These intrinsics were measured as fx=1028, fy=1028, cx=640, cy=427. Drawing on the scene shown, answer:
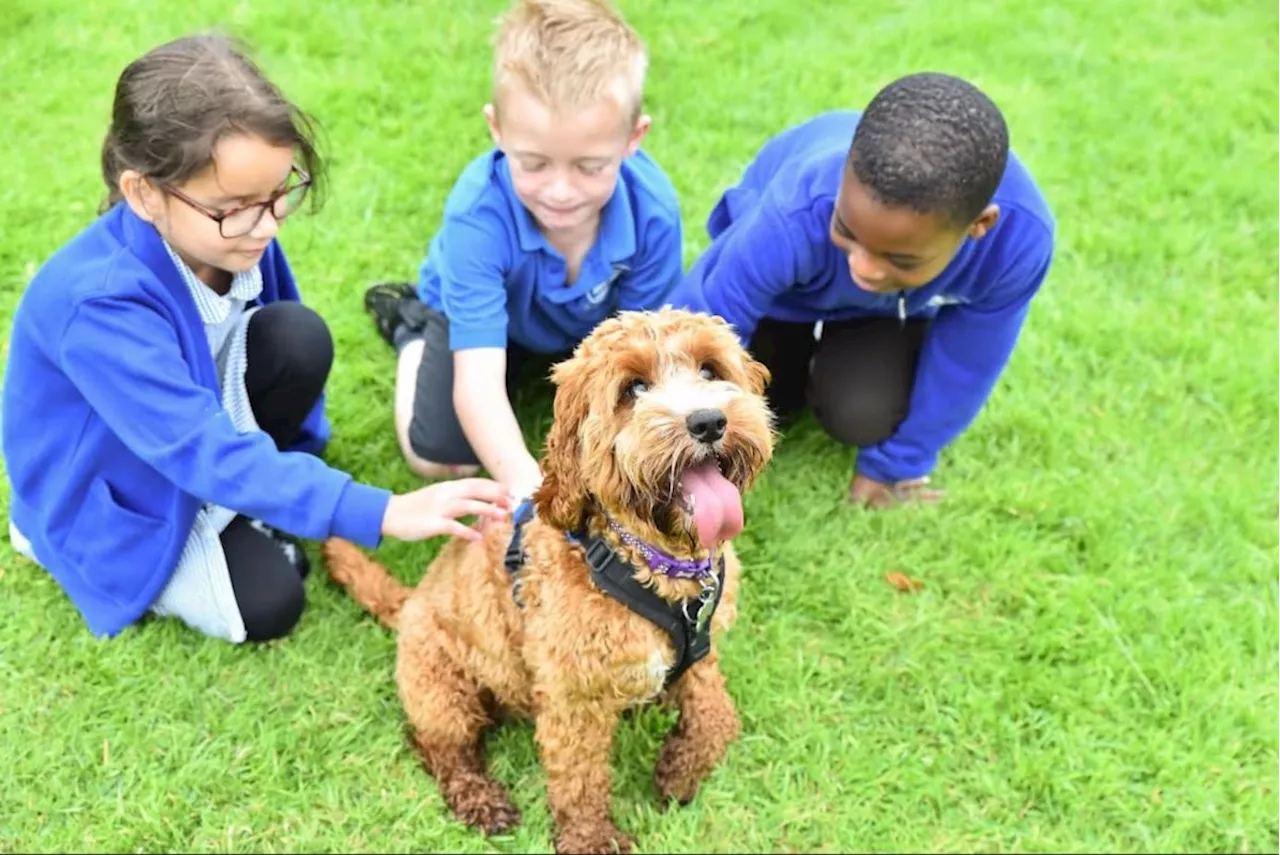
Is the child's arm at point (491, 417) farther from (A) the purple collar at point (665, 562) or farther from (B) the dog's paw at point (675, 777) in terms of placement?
(B) the dog's paw at point (675, 777)

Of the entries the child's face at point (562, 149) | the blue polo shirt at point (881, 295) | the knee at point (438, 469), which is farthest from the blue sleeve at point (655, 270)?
the knee at point (438, 469)

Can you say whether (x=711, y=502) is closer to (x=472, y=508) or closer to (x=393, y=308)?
(x=472, y=508)

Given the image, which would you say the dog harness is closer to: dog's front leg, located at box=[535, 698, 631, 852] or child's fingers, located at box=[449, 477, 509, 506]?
child's fingers, located at box=[449, 477, 509, 506]

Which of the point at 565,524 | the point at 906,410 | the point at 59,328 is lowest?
the point at 906,410

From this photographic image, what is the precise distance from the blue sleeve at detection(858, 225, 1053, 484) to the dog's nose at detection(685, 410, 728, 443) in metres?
1.74

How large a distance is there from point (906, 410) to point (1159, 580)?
115cm

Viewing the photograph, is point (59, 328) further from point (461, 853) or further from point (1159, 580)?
point (1159, 580)

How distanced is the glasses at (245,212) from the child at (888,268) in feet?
4.73

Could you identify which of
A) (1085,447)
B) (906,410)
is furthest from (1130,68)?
(906,410)

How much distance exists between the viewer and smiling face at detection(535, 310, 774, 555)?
2408mm

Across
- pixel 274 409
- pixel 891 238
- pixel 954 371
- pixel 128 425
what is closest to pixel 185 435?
pixel 128 425

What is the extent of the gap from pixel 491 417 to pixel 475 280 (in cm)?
52

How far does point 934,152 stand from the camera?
3043mm

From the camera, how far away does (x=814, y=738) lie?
11.4 ft
